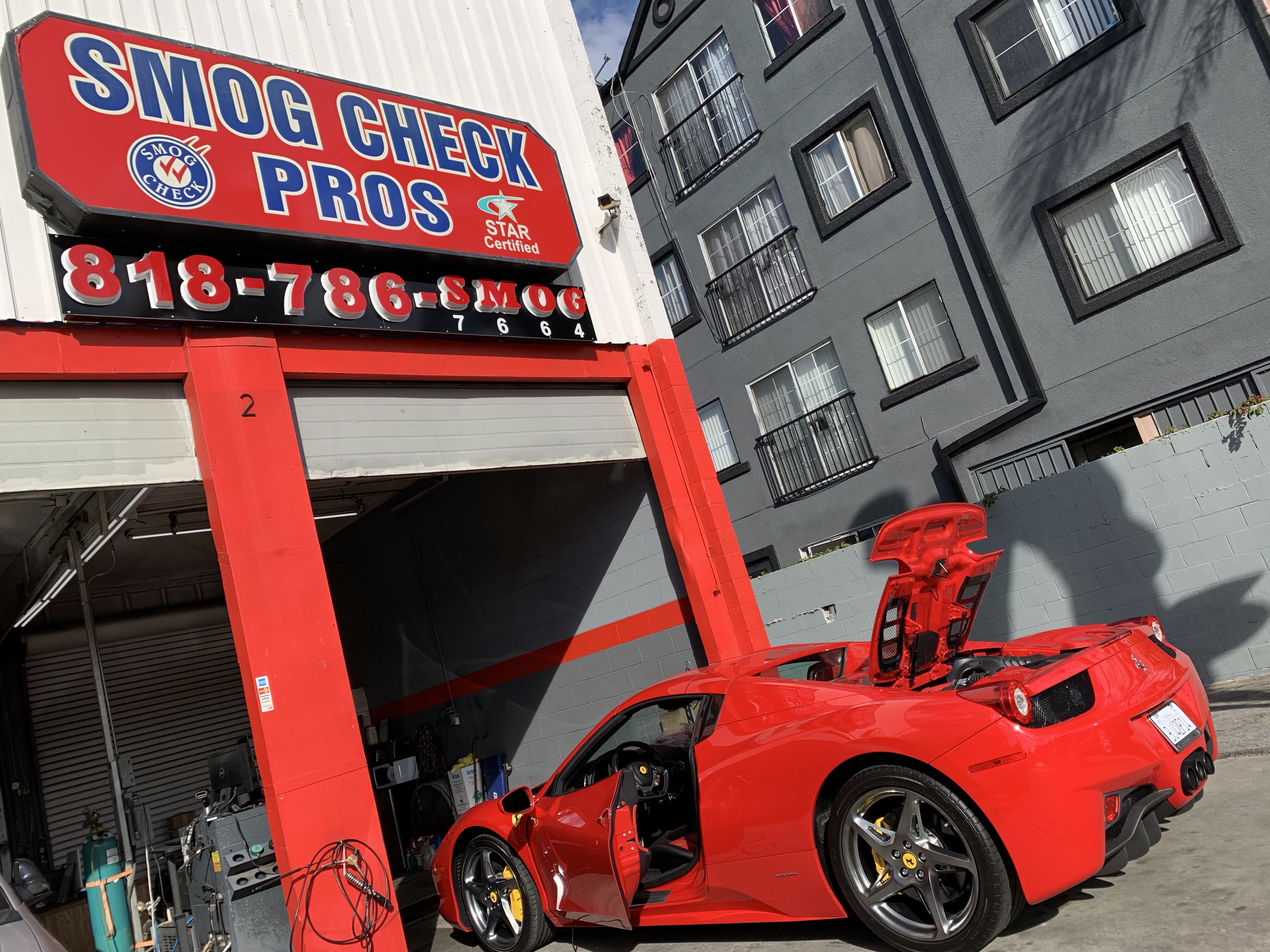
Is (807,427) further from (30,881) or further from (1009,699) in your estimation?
(30,881)

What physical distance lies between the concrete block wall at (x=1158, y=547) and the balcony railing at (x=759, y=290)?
259 inches

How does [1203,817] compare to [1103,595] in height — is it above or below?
below

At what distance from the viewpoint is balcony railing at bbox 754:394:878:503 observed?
46.6ft

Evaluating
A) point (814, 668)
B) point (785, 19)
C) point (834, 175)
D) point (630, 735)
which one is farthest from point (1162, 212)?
point (630, 735)

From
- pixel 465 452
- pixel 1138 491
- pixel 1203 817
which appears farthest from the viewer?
pixel 1138 491

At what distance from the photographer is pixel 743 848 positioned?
4.16m

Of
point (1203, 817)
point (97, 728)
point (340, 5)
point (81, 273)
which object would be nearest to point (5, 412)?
point (81, 273)

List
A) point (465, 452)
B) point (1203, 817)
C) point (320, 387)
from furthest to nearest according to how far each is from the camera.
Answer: point (465, 452)
point (320, 387)
point (1203, 817)

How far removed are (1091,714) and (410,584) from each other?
9644 mm

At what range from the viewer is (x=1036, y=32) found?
11523 millimetres

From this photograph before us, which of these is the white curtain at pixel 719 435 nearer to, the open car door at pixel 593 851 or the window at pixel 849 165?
the window at pixel 849 165

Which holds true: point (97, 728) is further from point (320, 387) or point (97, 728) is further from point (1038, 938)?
point (1038, 938)

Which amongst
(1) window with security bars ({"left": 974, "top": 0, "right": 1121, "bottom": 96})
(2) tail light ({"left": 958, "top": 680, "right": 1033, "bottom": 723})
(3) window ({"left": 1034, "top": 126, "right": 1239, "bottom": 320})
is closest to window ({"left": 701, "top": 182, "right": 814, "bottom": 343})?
(1) window with security bars ({"left": 974, "top": 0, "right": 1121, "bottom": 96})

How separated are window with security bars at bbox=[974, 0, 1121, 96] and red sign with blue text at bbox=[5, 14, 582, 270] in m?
6.74
